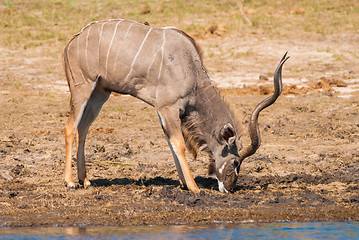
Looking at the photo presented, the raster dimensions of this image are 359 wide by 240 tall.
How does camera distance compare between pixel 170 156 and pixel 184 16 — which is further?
pixel 184 16

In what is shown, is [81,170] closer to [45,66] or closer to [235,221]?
[235,221]

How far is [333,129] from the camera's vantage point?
1002 centimetres

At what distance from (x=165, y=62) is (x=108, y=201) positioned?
5.67 feet

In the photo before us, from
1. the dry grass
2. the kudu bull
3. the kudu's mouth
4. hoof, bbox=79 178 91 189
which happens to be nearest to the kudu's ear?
the kudu bull

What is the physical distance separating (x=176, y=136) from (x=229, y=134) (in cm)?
64

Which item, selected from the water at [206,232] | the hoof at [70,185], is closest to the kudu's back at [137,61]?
the hoof at [70,185]

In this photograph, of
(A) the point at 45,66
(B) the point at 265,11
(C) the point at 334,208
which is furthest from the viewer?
(B) the point at 265,11

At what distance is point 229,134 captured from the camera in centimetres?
716

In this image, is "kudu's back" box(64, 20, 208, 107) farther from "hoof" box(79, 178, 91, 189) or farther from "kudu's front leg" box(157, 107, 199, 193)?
"hoof" box(79, 178, 91, 189)

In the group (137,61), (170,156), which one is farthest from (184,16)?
(137,61)

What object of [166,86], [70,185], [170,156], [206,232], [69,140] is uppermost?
[166,86]

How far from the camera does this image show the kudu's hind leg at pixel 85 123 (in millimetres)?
7484

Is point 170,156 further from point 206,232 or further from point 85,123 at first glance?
point 206,232

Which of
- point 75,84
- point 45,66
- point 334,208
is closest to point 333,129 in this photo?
point 334,208
